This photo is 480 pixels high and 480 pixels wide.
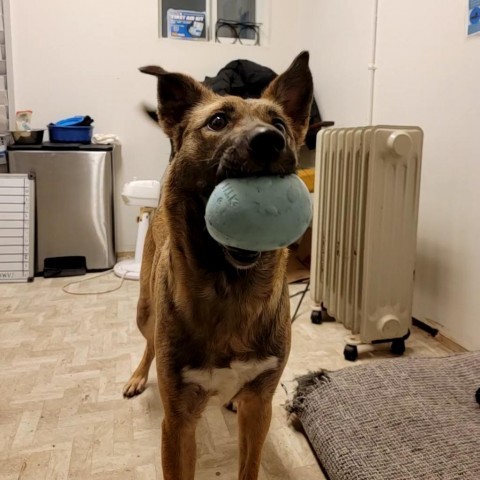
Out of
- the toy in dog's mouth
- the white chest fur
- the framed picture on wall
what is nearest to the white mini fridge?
the framed picture on wall

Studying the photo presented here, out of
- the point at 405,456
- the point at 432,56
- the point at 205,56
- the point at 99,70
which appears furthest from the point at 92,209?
the point at 405,456

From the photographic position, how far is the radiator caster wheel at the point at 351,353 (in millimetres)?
1939

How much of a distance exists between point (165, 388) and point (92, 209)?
98.6 inches

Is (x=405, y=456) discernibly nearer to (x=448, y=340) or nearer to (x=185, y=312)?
(x=185, y=312)

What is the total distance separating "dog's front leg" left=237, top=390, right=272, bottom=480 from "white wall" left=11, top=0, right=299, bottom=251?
2.76 metres

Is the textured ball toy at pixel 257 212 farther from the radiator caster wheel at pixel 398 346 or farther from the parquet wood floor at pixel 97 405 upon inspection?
the radiator caster wheel at pixel 398 346

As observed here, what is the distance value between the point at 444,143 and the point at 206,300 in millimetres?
1563

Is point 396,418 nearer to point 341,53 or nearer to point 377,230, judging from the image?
point 377,230

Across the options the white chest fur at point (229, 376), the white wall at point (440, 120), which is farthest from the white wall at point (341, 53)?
the white chest fur at point (229, 376)

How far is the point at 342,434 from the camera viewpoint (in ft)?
4.25

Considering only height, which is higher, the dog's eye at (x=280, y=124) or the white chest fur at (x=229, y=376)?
the dog's eye at (x=280, y=124)

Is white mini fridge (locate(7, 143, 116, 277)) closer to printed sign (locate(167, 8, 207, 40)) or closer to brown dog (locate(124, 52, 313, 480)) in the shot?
printed sign (locate(167, 8, 207, 40))

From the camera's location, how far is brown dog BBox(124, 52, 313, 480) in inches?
39.5

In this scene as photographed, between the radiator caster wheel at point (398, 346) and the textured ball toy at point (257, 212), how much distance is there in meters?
1.38
